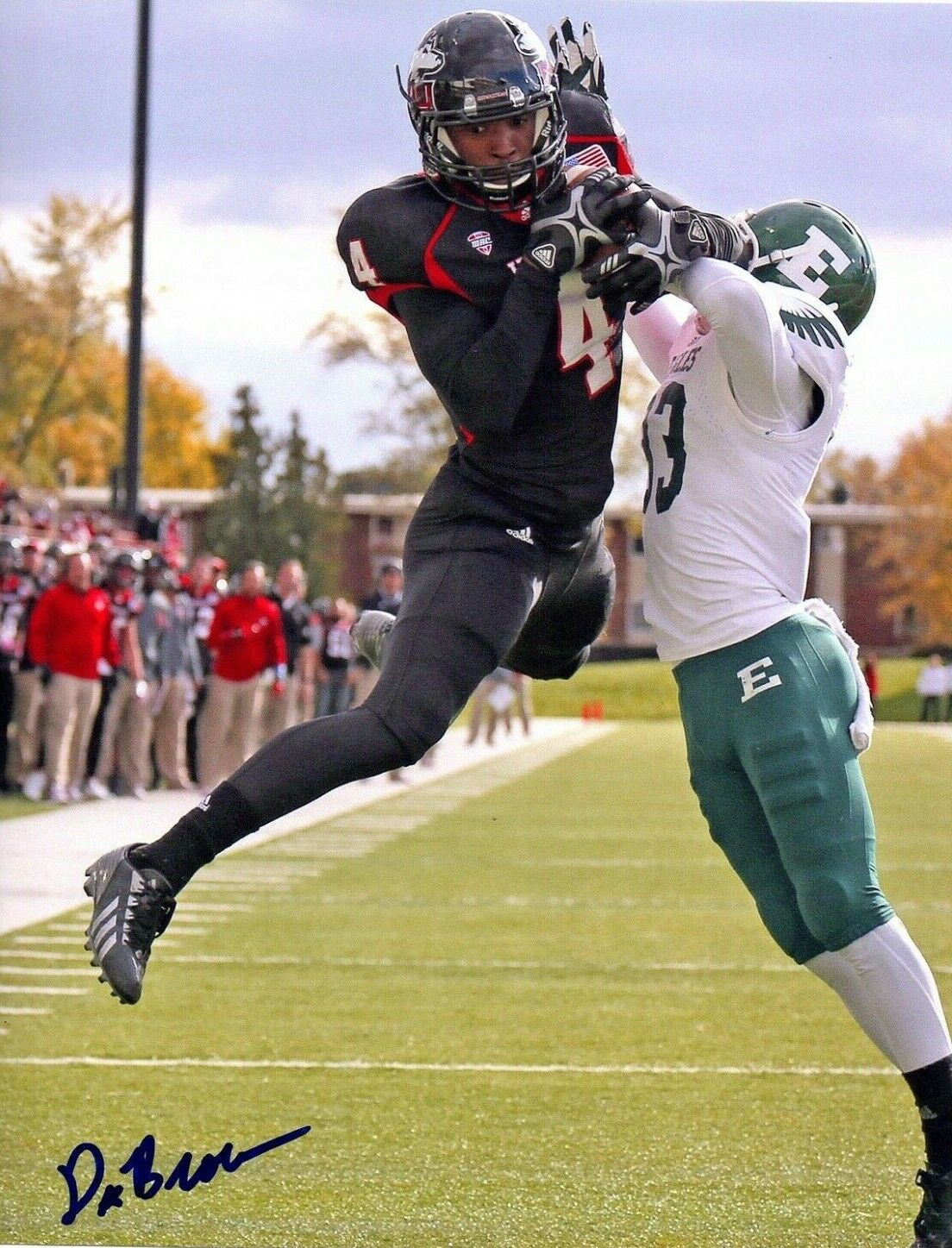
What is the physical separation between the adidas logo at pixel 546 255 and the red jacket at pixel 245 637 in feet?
28.6

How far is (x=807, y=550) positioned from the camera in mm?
3021

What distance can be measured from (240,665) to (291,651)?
3.73ft

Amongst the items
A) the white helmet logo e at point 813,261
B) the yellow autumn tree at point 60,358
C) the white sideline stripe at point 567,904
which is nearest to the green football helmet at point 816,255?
the white helmet logo e at point 813,261

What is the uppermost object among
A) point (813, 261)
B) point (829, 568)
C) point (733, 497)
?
point (813, 261)

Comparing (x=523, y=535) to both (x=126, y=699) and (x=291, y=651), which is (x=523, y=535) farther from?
(x=291, y=651)

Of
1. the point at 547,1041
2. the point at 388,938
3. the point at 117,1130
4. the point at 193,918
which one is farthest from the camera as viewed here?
the point at 193,918

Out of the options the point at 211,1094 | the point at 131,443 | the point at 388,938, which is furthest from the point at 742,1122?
the point at 131,443

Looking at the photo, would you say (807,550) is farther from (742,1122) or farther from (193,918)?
(193,918)

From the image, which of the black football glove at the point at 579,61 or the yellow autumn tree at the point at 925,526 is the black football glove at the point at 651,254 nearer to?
the black football glove at the point at 579,61

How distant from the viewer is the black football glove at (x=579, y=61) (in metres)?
3.19

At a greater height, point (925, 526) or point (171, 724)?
point (925, 526)

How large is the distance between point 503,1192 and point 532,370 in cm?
142

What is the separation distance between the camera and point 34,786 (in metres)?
10.8

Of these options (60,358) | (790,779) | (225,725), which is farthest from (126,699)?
(60,358)
